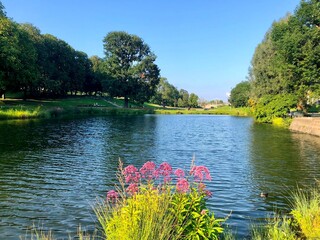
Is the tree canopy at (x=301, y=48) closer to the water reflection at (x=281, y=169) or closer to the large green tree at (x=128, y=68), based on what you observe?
the water reflection at (x=281, y=169)

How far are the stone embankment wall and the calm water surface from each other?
10544 mm

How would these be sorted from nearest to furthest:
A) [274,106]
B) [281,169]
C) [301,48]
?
[281,169] < [301,48] < [274,106]

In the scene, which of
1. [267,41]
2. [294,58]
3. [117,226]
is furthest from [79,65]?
[117,226]

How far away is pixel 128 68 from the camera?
109188 millimetres

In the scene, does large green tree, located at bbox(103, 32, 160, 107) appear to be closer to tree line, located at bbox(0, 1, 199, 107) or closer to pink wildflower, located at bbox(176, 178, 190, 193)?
tree line, located at bbox(0, 1, 199, 107)

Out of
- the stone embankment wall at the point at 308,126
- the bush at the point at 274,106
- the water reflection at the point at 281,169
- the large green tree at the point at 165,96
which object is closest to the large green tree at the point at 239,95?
the large green tree at the point at 165,96

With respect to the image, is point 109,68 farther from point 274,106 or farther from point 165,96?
point 165,96

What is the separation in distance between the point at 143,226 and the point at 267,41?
2768 inches

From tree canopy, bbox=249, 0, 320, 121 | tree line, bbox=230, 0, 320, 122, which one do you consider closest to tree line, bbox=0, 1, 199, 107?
tree line, bbox=230, 0, 320, 122

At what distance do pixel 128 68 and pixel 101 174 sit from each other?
9476cm

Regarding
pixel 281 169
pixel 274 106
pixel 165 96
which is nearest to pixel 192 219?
pixel 281 169

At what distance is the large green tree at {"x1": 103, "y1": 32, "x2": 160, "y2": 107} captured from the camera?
341ft

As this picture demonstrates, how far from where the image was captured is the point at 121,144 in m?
28.6

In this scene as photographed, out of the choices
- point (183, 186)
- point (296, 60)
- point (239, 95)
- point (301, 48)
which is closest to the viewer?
point (183, 186)
